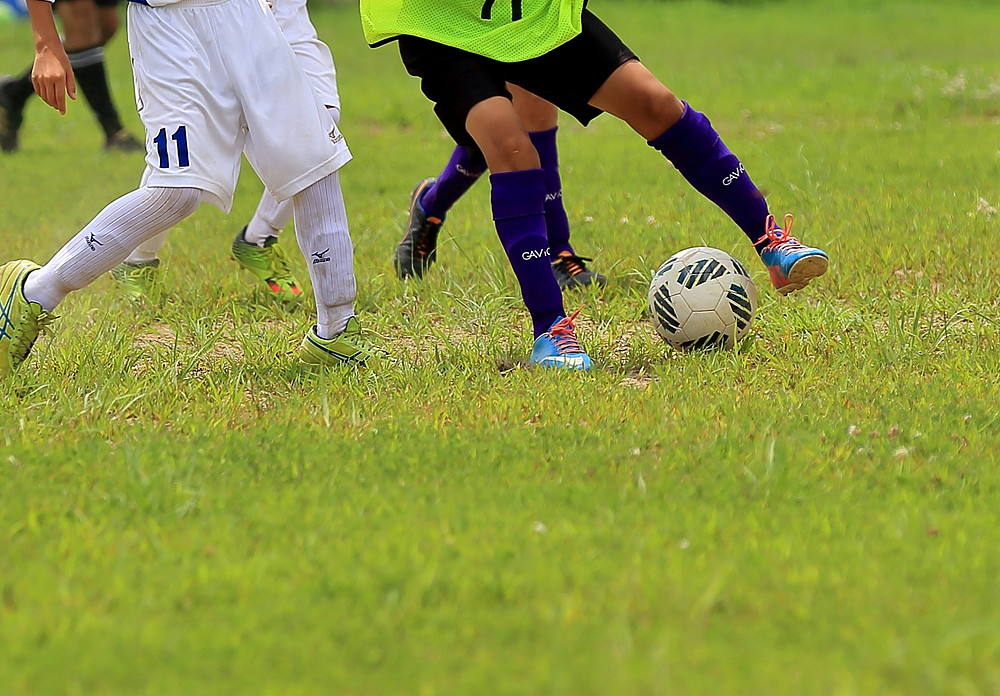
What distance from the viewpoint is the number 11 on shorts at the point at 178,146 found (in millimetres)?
3789

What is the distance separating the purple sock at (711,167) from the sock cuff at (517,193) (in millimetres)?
449

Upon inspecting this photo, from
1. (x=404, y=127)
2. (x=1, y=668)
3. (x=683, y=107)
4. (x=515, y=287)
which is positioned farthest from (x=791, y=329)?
(x=404, y=127)

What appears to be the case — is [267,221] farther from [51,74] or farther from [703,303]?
[703,303]

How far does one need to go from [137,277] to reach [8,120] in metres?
5.34

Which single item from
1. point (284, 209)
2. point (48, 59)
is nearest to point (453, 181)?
point (284, 209)

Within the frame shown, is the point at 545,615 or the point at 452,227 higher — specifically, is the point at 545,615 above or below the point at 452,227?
above

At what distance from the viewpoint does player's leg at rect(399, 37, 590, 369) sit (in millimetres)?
4117

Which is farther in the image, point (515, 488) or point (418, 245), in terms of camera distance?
point (418, 245)

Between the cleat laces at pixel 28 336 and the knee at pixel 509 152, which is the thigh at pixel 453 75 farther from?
the cleat laces at pixel 28 336

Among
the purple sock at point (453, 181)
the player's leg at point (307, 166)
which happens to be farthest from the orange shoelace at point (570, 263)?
the player's leg at point (307, 166)

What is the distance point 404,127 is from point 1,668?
8.96m

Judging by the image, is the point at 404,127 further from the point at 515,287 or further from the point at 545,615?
the point at 545,615

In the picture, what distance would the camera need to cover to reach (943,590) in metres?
2.36

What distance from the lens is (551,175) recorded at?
17.6 feet
